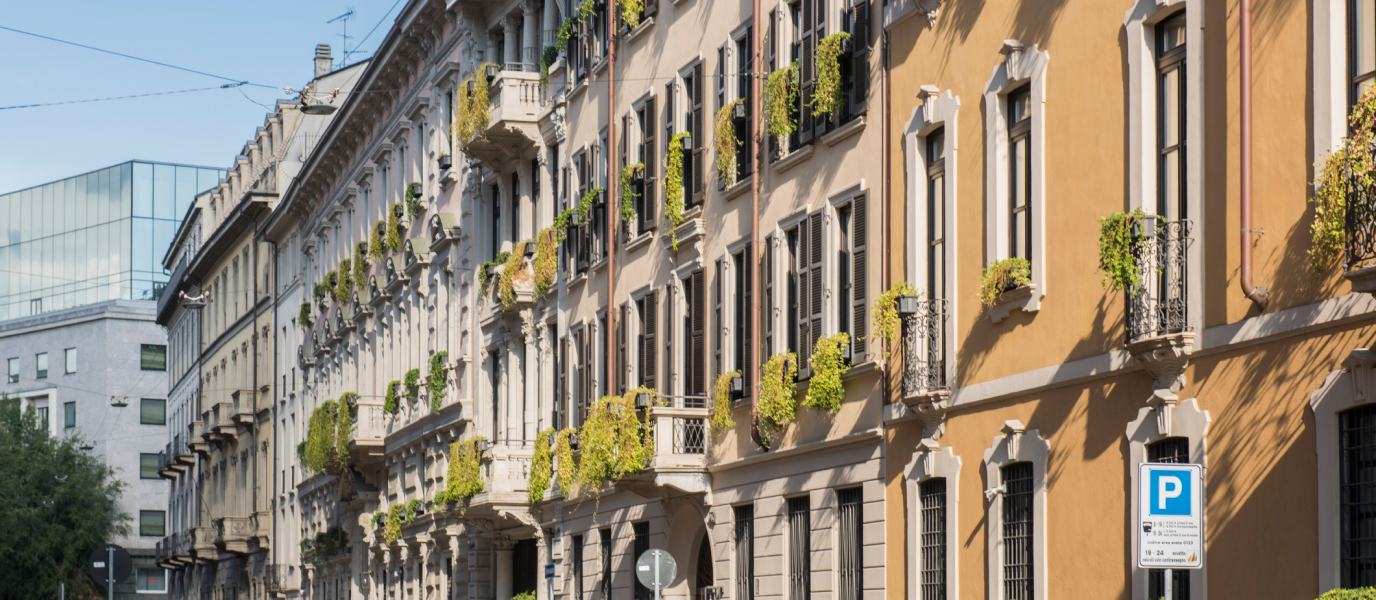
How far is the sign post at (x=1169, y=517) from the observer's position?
11.5 meters

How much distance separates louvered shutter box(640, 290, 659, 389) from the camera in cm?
3048

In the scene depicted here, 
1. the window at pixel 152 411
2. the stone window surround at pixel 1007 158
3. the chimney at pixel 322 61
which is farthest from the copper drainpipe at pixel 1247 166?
the window at pixel 152 411

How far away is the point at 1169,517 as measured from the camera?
11602 millimetres

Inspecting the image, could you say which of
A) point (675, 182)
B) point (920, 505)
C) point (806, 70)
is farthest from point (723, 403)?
point (920, 505)

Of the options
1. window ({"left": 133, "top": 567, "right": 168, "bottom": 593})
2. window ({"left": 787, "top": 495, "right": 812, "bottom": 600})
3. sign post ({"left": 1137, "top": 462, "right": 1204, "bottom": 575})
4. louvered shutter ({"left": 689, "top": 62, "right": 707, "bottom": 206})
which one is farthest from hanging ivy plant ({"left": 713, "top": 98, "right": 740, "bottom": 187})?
window ({"left": 133, "top": 567, "right": 168, "bottom": 593})

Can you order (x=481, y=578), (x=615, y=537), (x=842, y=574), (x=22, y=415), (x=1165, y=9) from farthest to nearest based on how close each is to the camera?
1. (x=22, y=415)
2. (x=481, y=578)
3. (x=615, y=537)
4. (x=842, y=574)
5. (x=1165, y=9)

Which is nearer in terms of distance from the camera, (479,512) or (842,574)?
(842,574)

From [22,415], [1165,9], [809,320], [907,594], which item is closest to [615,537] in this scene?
[809,320]

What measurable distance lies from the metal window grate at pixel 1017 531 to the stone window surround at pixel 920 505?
95 cm

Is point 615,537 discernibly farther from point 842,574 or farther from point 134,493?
point 134,493

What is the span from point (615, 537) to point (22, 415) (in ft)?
194

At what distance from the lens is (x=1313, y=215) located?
14992 mm

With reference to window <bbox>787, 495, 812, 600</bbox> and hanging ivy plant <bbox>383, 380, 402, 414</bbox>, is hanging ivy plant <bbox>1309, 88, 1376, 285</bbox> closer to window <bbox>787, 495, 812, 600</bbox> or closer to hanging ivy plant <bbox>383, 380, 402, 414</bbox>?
window <bbox>787, 495, 812, 600</bbox>

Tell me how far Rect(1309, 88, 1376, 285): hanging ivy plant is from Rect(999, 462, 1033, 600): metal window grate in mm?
5549
